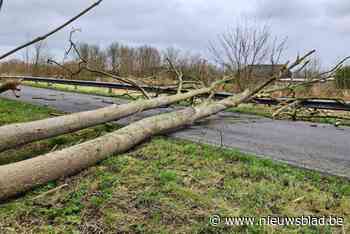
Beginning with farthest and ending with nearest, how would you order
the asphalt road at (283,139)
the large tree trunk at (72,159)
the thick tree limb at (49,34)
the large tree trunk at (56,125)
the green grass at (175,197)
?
the asphalt road at (283,139) → the large tree trunk at (56,125) → the thick tree limb at (49,34) → the large tree trunk at (72,159) → the green grass at (175,197)

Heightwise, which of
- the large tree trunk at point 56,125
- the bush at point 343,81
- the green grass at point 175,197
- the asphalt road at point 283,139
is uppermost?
the bush at point 343,81

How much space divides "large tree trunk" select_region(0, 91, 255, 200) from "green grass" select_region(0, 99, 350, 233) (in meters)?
0.11

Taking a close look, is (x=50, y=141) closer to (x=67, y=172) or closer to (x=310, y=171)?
(x=67, y=172)

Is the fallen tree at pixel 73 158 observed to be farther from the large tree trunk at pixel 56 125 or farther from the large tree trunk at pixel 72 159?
the large tree trunk at pixel 56 125

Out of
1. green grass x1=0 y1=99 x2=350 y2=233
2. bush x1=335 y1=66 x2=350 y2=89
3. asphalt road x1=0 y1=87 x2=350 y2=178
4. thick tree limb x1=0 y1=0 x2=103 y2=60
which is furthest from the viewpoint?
bush x1=335 y1=66 x2=350 y2=89

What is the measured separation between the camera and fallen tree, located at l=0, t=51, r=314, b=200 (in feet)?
10.9

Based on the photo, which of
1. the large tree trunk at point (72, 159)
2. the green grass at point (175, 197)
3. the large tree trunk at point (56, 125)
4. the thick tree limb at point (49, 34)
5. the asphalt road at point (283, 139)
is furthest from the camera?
the asphalt road at point (283, 139)

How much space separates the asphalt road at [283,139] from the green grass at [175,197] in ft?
1.70

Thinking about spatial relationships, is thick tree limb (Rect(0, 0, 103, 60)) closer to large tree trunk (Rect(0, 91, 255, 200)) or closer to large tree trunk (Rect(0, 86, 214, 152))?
large tree trunk (Rect(0, 86, 214, 152))

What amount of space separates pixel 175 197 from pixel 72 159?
135 cm

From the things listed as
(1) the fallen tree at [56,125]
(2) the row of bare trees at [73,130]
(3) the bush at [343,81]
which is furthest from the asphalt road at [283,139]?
(3) the bush at [343,81]

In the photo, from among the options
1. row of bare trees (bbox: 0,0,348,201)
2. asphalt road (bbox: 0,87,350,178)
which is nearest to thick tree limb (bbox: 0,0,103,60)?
row of bare trees (bbox: 0,0,348,201)

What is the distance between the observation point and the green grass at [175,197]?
9.54ft

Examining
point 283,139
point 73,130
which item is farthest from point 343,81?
point 73,130
